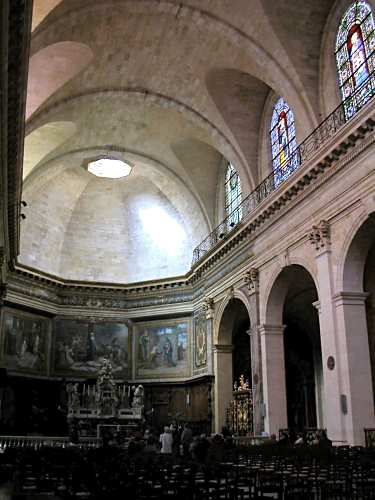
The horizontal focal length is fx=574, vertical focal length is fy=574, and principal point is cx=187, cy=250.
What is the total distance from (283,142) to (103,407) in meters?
13.4

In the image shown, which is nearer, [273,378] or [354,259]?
[354,259]

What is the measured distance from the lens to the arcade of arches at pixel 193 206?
15117 millimetres

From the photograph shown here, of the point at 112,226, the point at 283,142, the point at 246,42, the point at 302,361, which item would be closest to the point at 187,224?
the point at 112,226

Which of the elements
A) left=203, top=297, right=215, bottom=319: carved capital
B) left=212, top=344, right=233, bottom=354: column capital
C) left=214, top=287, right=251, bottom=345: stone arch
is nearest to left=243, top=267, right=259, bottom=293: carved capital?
left=214, top=287, right=251, bottom=345: stone arch

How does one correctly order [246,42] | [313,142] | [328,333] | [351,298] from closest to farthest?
[351,298] → [328,333] → [313,142] → [246,42]

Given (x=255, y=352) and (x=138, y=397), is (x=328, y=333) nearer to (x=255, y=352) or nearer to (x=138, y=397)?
(x=255, y=352)

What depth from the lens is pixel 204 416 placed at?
24.8 m

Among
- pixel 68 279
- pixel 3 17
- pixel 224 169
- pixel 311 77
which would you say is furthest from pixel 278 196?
pixel 68 279

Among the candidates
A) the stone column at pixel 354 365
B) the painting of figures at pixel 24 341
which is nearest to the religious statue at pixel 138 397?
the painting of figures at pixel 24 341

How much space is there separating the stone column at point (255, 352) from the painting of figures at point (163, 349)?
7.42m

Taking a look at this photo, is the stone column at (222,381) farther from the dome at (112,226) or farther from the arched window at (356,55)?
the arched window at (356,55)

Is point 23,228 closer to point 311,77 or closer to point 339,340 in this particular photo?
point 311,77

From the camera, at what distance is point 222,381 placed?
78.2ft

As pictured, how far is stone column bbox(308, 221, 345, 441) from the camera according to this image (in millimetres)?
14695
